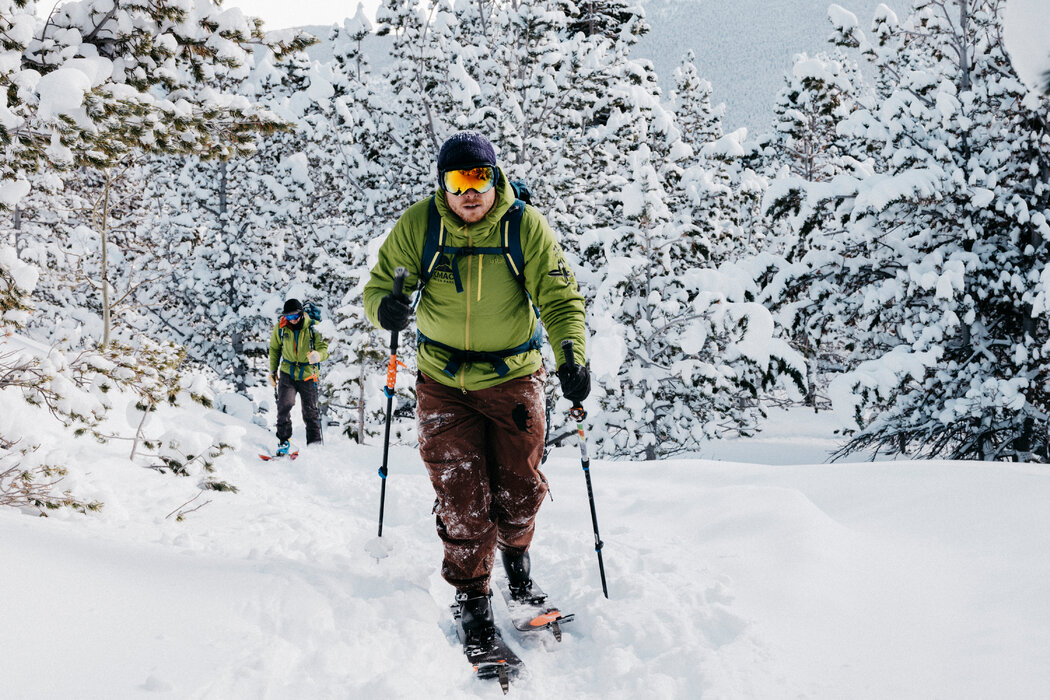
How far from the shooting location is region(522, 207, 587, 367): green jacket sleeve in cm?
356

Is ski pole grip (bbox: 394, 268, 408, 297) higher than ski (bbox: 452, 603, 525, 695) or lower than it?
higher

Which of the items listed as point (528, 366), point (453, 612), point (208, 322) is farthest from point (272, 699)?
point (208, 322)

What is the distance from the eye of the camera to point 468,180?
343 centimetres

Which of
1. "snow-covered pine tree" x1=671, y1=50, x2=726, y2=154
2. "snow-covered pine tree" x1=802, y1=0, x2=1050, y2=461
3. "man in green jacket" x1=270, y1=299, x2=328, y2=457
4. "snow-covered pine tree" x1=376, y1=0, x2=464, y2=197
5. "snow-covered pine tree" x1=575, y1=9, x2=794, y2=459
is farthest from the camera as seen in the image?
"snow-covered pine tree" x1=671, y1=50, x2=726, y2=154

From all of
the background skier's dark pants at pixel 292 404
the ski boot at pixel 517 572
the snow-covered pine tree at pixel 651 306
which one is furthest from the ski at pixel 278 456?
the ski boot at pixel 517 572

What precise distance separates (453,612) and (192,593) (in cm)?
133

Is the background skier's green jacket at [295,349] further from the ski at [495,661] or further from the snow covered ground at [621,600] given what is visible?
the ski at [495,661]

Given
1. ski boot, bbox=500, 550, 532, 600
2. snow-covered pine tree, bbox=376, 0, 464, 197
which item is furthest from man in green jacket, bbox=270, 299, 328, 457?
ski boot, bbox=500, 550, 532, 600

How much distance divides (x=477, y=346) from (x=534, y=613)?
4.96ft

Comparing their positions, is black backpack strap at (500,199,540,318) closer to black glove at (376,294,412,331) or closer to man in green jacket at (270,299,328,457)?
black glove at (376,294,412,331)

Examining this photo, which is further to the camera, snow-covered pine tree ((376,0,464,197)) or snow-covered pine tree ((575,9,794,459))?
snow-covered pine tree ((376,0,464,197))

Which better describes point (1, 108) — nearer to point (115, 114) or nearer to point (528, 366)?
point (115, 114)

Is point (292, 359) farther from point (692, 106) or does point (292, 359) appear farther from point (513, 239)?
point (692, 106)

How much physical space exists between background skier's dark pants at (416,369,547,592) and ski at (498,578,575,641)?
0.81 feet
